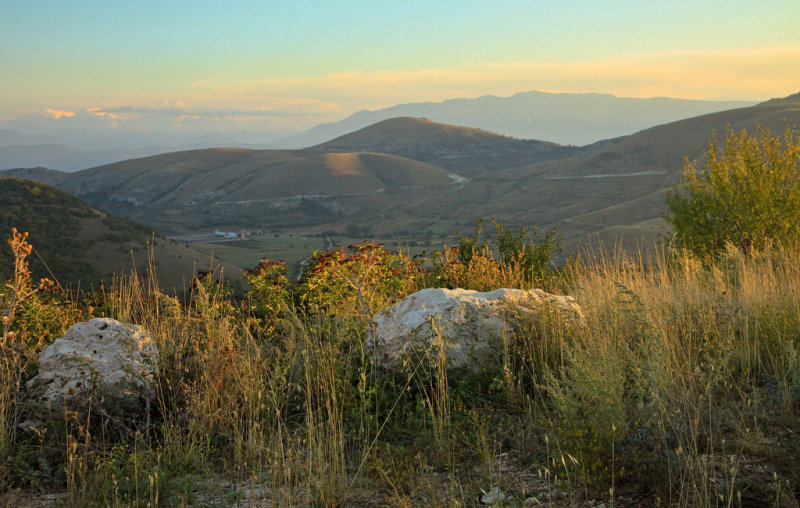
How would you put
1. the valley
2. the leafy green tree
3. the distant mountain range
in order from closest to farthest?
the leafy green tree → the valley → the distant mountain range

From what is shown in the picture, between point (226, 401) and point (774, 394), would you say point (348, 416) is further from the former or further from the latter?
point (774, 394)

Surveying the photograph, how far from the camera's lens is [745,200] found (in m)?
10.5

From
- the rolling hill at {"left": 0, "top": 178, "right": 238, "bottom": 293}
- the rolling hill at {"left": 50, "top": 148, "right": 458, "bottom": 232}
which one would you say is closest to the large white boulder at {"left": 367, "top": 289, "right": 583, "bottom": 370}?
the rolling hill at {"left": 0, "top": 178, "right": 238, "bottom": 293}

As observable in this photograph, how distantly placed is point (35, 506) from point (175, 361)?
144 centimetres

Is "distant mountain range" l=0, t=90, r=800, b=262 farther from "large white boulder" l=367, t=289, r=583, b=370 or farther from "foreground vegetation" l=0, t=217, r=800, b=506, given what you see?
"foreground vegetation" l=0, t=217, r=800, b=506

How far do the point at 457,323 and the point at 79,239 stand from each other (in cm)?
2516

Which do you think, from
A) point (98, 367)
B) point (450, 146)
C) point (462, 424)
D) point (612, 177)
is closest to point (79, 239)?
point (98, 367)

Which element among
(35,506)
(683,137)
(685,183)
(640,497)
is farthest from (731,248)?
(683,137)

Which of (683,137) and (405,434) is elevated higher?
(683,137)

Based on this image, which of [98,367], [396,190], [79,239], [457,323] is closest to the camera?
[98,367]

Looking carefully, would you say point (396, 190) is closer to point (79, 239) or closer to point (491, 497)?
point (79, 239)

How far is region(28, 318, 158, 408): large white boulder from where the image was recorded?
14.1 feet

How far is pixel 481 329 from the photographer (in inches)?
204

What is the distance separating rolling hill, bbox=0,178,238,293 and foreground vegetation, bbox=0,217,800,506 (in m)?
19.0
